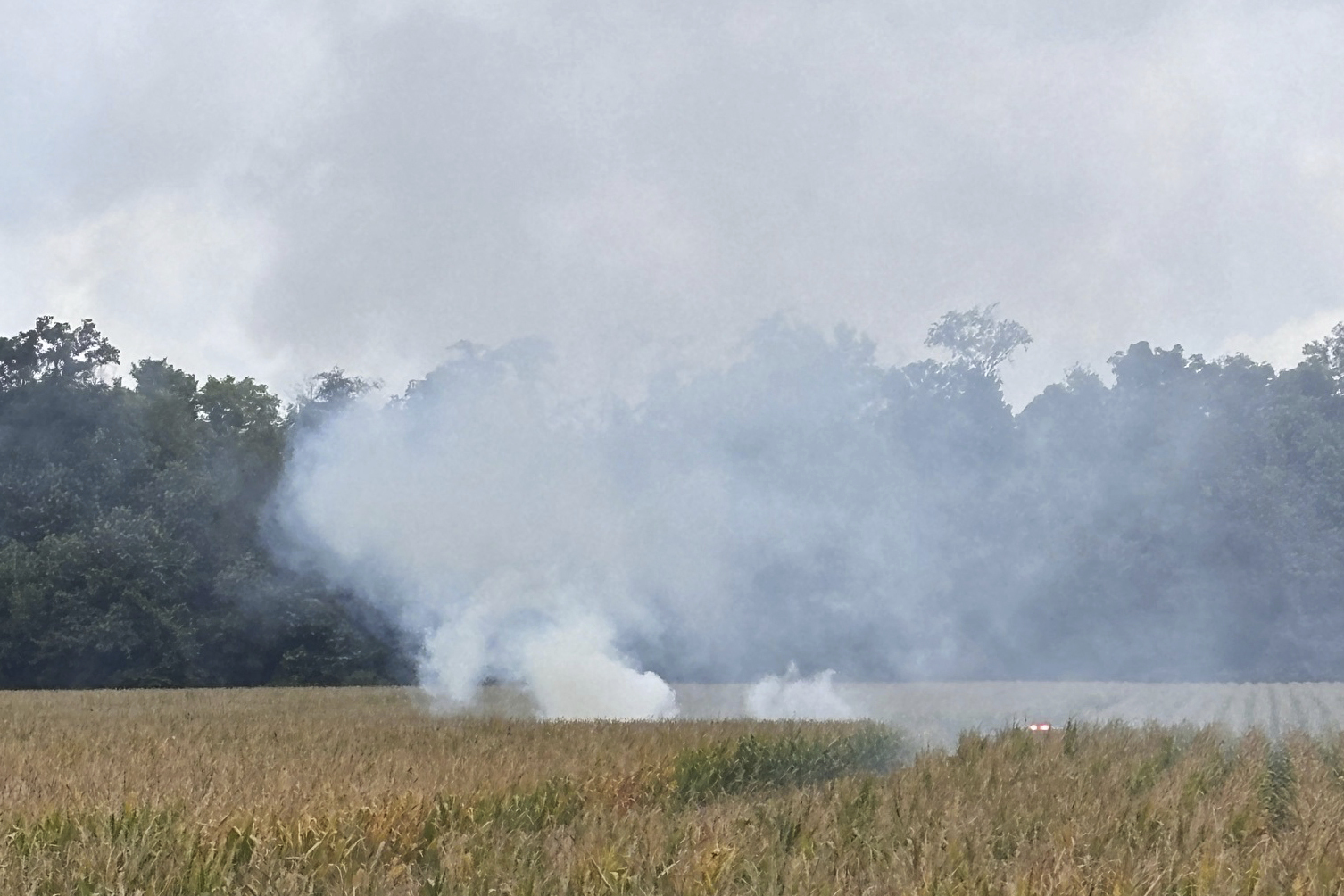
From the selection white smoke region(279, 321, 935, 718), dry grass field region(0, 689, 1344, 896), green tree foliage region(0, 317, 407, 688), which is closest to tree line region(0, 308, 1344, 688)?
→ green tree foliage region(0, 317, 407, 688)

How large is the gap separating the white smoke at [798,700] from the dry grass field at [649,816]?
1381 centimetres

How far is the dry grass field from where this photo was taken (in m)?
9.15

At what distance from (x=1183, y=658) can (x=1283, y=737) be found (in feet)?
96.4

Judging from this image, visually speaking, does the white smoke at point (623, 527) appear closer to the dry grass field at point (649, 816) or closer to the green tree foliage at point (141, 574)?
the green tree foliage at point (141, 574)

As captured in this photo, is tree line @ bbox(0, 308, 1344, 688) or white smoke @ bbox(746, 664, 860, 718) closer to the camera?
white smoke @ bbox(746, 664, 860, 718)

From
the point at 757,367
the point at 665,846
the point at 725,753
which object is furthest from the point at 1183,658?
the point at 665,846

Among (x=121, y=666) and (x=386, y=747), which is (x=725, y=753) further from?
(x=121, y=666)

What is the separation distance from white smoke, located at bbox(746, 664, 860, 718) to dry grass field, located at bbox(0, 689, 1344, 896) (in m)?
13.8

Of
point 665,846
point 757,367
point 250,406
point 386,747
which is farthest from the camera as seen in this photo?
point 250,406

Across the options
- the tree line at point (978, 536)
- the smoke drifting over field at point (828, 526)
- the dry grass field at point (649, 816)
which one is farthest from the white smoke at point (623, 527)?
the dry grass field at point (649, 816)

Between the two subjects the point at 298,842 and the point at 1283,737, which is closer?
the point at 298,842

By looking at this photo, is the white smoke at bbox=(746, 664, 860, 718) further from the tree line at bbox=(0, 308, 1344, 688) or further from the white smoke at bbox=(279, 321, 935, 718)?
the tree line at bbox=(0, 308, 1344, 688)

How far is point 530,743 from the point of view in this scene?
19672 mm

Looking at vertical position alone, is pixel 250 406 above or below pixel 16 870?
above
